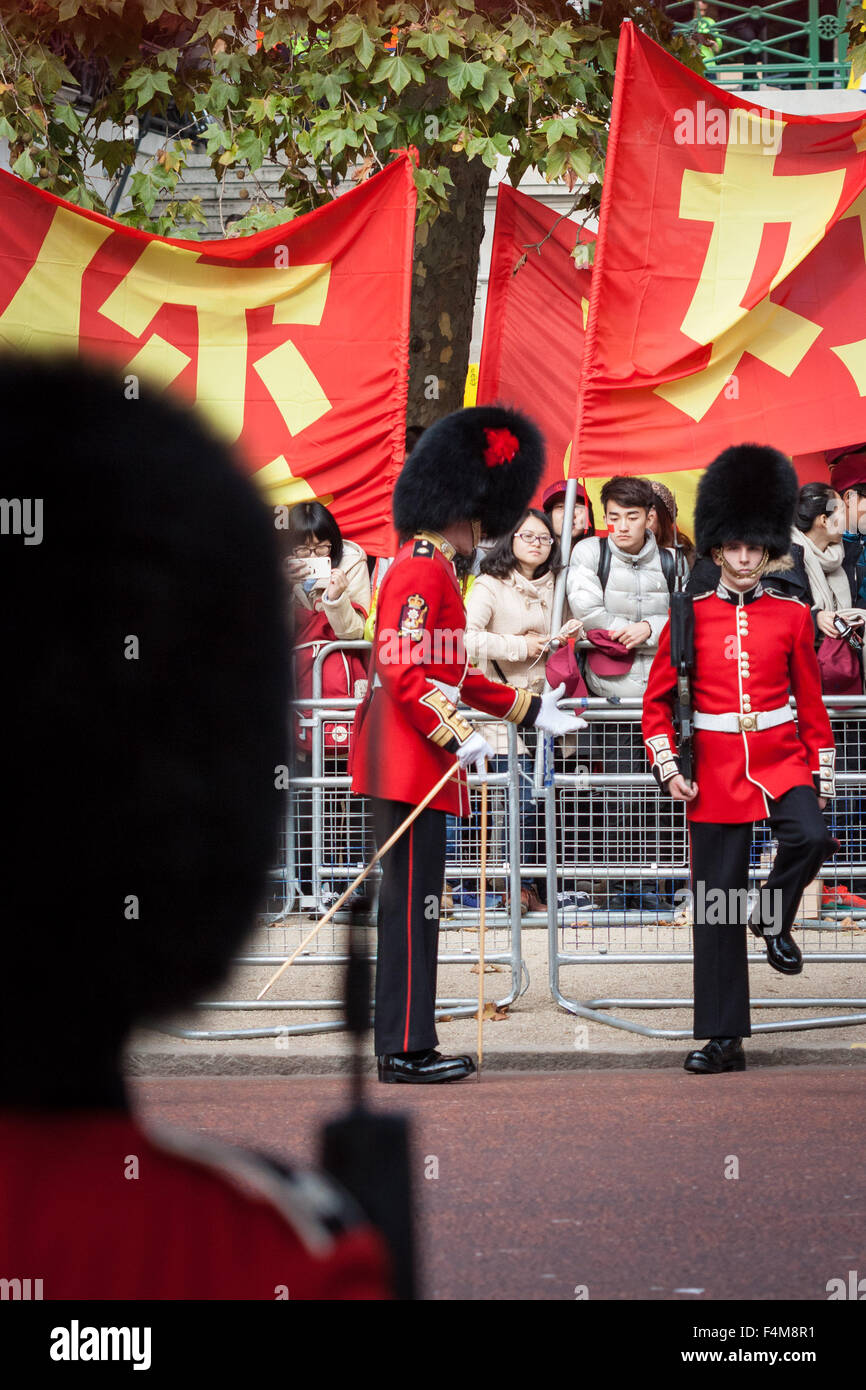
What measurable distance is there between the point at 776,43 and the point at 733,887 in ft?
35.3

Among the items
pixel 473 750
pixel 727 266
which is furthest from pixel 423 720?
pixel 727 266

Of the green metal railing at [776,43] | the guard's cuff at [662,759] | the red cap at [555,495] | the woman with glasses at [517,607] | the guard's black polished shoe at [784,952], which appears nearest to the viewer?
the guard's cuff at [662,759]

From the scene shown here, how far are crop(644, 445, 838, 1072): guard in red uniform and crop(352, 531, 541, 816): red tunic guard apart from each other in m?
0.76

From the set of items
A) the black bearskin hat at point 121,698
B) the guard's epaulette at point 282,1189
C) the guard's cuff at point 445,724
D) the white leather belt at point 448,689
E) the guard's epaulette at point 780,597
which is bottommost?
the guard's epaulette at point 282,1189

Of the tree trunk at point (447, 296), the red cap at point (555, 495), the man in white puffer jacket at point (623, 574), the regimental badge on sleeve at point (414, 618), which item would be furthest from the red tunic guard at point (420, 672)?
the tree trunk at point (447, 296)

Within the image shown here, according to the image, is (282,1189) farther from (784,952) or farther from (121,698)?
(784,952)

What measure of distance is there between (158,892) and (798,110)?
15205 millimetres

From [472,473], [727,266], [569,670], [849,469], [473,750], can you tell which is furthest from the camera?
[849,469]

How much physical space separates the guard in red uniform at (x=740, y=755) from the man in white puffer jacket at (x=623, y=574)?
146 centimetres


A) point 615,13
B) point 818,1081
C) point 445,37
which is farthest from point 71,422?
point 615,13

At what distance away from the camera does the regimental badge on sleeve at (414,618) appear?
5660 mm

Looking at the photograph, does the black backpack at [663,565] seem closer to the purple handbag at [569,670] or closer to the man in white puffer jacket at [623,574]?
the man in white puffer jacket at [623,574]

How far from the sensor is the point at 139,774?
1.13m

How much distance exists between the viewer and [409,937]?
578 centimetres
